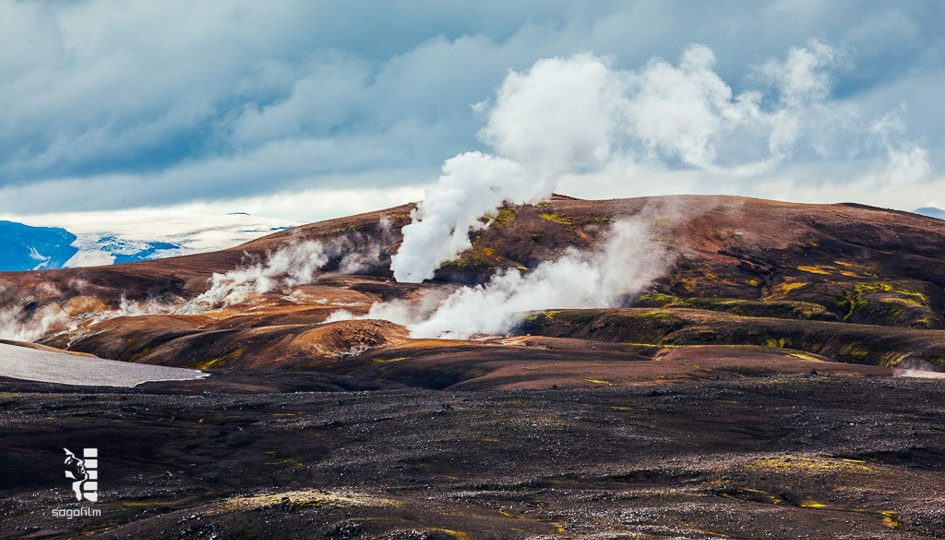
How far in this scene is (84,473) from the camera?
54.7 meters

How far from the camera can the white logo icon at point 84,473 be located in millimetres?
49256

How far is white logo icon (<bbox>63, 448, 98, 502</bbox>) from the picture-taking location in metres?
49.3

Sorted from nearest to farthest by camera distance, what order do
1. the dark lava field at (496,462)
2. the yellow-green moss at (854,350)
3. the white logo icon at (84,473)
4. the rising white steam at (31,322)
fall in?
the dark lava field at (496,462), the white logo icon at (84,473), the yellow-green moss at (854,350), the rising white steam at (31,322)

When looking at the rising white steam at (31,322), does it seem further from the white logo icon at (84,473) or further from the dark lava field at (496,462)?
the white logo icon at (84,473)

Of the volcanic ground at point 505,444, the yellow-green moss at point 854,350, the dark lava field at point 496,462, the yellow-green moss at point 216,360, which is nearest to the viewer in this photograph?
the dark lava field at point 496,462

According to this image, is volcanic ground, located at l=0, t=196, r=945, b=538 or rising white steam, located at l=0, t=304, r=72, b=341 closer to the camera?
volcanic ground, located at l=0, t=196, r=945, b=538

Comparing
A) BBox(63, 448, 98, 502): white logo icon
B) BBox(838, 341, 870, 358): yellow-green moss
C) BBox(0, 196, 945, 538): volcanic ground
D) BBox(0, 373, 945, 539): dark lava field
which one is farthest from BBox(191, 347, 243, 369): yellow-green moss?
BBox(838, 341, 870, 358): yellow-green moss

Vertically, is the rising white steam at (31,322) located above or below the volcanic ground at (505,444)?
above

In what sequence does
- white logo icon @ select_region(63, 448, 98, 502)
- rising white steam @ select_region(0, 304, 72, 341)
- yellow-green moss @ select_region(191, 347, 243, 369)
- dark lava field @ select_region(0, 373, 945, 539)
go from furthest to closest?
1. rising white steam @ select_region(0, 304, 72, 341)
2. yellow-green moss @ select_region(191, 347, 243, 369)
3. white logo icon @ select_region(63, 448, 98, 502)
4. dark lava field @ select_region(0, 373, 945, 539)

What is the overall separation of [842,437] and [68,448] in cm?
5267

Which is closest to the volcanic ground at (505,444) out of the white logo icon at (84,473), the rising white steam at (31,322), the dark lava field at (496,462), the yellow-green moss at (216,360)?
the dark lava field at (496,462)

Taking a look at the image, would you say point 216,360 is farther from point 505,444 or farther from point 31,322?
point 505,444

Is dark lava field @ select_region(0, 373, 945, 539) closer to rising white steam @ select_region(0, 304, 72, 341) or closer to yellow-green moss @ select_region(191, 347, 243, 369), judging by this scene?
yellow-green moss @ select_region(191, 347, 243, 369)

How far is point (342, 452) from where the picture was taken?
202 feet
